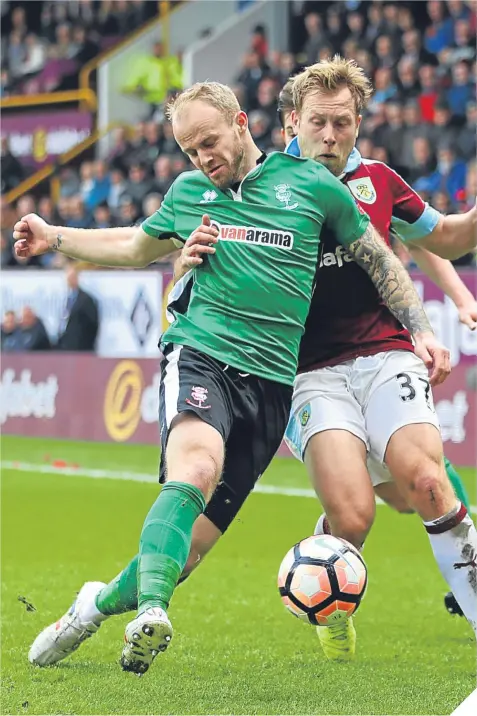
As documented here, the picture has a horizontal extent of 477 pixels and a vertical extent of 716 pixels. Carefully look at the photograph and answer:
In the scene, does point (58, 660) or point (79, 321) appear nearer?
point (58, 660)

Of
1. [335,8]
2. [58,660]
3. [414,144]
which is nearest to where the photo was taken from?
[58,660]

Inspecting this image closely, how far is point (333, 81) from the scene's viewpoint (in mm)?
5312

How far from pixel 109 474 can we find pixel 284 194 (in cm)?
855

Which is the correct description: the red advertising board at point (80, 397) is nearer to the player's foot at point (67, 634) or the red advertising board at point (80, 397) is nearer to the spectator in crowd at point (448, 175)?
the spectator in crowd at point (448, 175)

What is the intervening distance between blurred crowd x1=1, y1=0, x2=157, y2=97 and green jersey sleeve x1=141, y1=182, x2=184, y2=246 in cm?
2178

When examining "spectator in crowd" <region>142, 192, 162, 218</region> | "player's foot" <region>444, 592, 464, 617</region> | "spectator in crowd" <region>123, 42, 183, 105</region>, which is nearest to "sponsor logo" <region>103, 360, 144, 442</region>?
"spectator in crowd" <region>142, 192, 162, 218</region>

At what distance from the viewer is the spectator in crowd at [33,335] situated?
58.2ft

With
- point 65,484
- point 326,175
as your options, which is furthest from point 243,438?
point 65,484

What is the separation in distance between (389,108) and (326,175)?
11.9 meters

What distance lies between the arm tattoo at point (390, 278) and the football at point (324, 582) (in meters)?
0.97

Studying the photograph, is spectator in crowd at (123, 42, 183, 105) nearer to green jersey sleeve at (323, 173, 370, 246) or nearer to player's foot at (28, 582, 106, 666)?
green jersey sleeve at (323, 173, 370, 246)

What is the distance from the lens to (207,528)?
500cm

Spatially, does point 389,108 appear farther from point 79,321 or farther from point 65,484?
point 65,484

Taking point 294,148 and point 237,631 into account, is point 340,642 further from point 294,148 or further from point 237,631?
point 294,148
